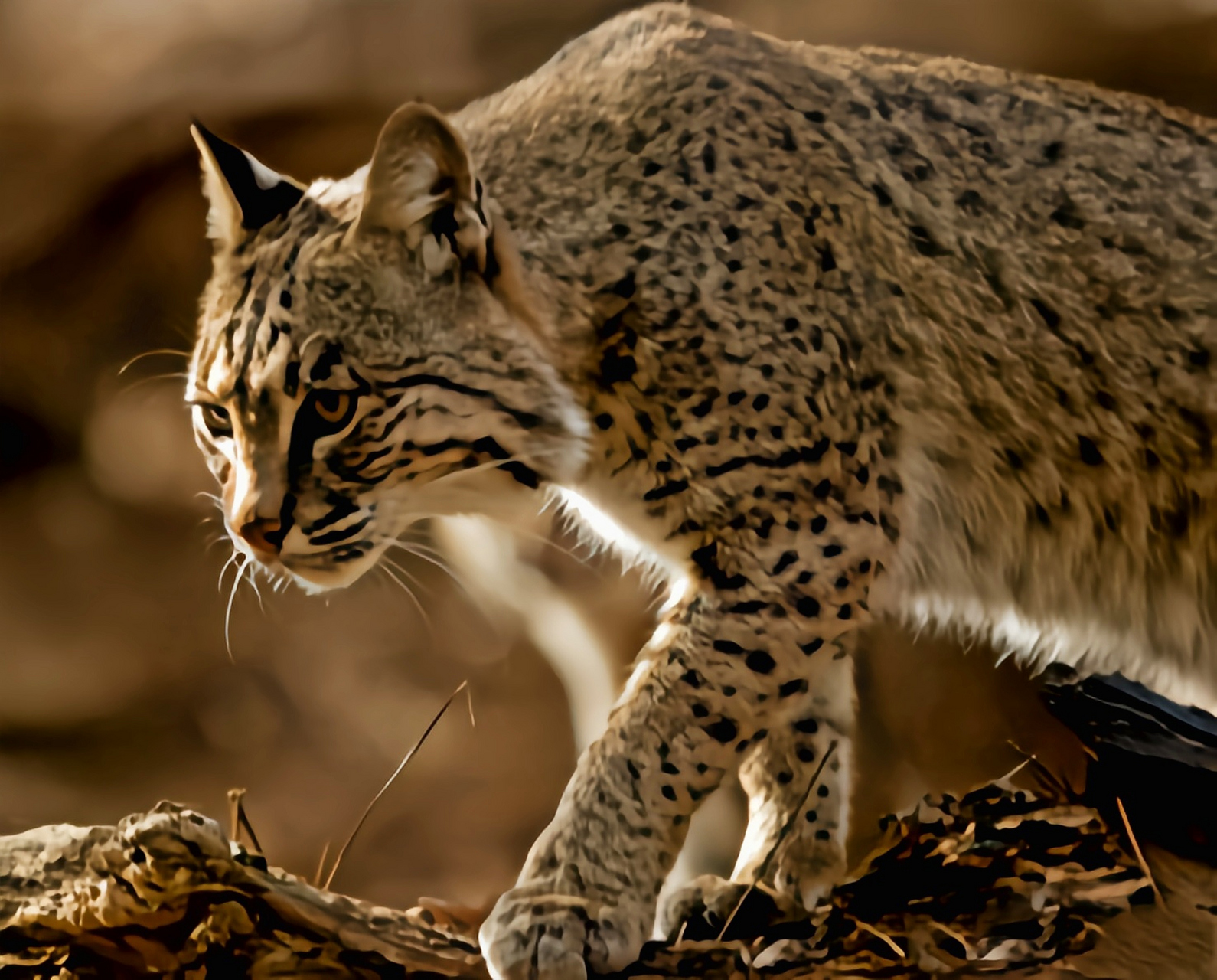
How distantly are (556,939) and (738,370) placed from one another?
1.95ft

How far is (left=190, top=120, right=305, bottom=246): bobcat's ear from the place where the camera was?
135 cm

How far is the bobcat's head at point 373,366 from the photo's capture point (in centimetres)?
123

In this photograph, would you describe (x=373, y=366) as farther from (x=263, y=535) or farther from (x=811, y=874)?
(x=811, y=874)

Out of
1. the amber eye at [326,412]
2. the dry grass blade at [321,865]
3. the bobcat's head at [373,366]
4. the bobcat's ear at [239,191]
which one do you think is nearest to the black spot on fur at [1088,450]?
the bobcat's head at [373,366]

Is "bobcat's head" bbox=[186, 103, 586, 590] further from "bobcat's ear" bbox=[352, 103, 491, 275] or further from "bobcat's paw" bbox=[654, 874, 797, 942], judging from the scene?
"bobcat's paw" bbox=[654, 874, 797, 942]

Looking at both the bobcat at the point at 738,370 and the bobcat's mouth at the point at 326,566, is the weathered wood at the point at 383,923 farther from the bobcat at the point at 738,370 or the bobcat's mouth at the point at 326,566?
the bobcat's mouth at the point at 326,566

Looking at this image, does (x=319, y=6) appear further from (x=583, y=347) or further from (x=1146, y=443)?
(x=1146, y=443)

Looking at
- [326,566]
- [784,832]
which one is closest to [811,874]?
[784,832]

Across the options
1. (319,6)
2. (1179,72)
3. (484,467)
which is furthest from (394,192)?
(1179,72)

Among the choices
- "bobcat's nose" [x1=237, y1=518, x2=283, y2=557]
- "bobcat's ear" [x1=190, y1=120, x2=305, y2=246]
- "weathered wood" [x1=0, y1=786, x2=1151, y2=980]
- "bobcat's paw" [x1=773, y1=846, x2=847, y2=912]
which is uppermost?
"bobcat's ear" [x1=190, y1=120, x2=305, y2=246]

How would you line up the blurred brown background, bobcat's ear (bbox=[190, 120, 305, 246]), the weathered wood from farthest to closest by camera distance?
the blurred brown background, bobcat's ear (bbox=[190, 120, 305, 246]), the weathered wood

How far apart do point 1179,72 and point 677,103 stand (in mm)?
948

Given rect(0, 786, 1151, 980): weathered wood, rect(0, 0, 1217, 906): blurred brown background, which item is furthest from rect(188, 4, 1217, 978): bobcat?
rect(0, 0, 1217, 906): blurred brown background

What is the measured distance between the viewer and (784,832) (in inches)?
58.7
